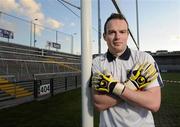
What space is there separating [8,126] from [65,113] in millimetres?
2410

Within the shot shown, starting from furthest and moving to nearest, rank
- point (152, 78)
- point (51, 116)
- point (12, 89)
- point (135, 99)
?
point (12, 89) < point (51, 116) < point (152, 78) < point (135, 99)

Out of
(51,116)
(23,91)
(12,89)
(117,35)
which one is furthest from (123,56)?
(23,91)

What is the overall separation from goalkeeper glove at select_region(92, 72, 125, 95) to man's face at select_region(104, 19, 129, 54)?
0.23m

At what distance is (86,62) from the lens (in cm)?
248

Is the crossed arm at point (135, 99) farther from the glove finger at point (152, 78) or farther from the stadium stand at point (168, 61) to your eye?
the stadium stand at point (168, 61)

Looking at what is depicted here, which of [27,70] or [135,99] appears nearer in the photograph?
[135,99]

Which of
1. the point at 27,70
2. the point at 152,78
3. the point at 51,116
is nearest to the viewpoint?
the point at 152,78

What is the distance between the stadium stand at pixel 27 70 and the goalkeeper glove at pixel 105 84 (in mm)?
11010

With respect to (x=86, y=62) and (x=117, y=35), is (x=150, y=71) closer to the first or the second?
(x=117, y=35)

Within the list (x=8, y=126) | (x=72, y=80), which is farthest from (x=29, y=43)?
(x=8, y=126)

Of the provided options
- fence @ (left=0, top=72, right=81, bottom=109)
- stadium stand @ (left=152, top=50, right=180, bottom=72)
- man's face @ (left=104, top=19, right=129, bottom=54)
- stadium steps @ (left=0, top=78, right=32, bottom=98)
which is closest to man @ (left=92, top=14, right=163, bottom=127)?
man's face @ (left=104, top=19, right=129, bottom=54)

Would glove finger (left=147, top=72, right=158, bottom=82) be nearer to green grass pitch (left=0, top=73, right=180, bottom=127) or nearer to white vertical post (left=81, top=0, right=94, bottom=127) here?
white vertical post (left=81, top=0, right=94, bottom=127)

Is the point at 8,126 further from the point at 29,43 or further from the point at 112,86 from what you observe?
the point at 29,43

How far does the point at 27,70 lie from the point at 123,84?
16.3m
